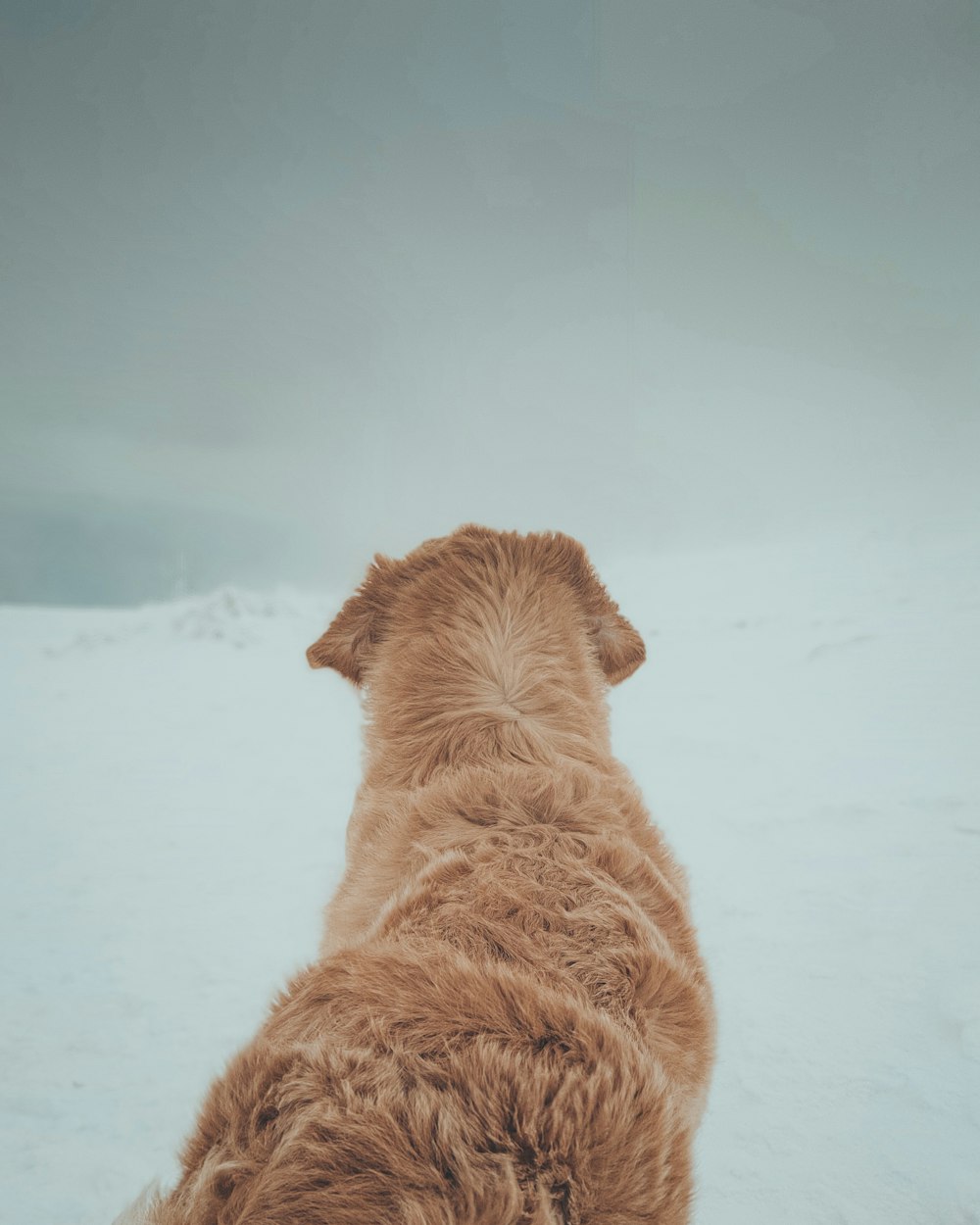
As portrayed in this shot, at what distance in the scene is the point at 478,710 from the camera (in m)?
2.08

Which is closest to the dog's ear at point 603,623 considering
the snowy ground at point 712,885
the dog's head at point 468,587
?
the dog's head at point 468,587

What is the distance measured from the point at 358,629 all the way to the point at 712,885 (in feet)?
10.3

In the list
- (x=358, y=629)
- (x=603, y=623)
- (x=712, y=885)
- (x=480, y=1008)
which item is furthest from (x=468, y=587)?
(x=712, y=885)

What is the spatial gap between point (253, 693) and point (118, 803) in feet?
11.5

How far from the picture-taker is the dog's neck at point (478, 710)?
1986 millimetres

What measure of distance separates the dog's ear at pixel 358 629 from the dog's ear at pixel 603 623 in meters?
0.81

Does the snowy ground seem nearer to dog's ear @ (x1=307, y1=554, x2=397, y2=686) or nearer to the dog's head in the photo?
dog's ear @ (x1=307, y1=554, x2=397, y2=686)

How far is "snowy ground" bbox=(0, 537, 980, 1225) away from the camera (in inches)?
91.9

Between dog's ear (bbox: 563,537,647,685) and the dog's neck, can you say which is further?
dog's ear (bbox: 563,537,647,685)

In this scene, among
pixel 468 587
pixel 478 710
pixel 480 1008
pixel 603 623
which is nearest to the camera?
pixel 480 1008

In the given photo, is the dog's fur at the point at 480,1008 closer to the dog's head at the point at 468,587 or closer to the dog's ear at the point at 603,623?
the dog's head at the point at 468,587

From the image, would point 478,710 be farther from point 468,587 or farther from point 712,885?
point 712,885

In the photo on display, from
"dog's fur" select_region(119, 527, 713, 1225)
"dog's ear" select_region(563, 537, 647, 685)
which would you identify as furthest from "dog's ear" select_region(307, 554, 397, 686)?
"dog's ear" select_region(563, 537, 647, 685)

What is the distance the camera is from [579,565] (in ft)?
8.46
